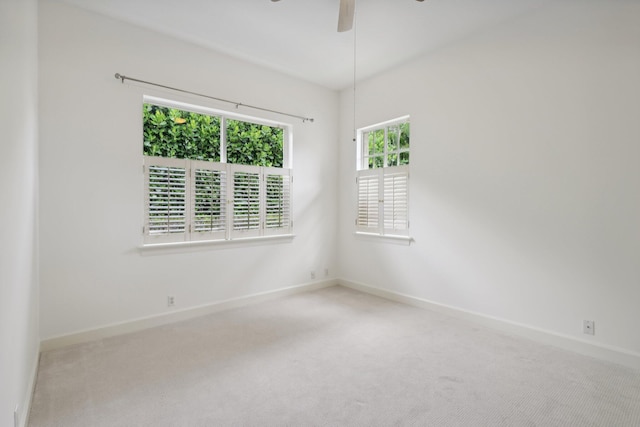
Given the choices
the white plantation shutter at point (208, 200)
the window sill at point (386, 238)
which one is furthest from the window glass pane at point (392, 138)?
the white plantation shutter at point (208, 200)

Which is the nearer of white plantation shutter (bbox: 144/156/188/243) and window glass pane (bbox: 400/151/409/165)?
white plantation shutter (bbox: 144/156/188/243)

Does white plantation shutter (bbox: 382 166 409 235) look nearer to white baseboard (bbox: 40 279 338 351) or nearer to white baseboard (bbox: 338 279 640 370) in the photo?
white baseboard (bbox: 338 279 640 370)

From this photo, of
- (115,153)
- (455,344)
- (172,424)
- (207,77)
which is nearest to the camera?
(172,424)

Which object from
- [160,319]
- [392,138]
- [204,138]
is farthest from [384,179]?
[160,319]

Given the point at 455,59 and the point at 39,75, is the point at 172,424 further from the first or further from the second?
the point at 455,59

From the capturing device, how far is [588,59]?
8.73 ft

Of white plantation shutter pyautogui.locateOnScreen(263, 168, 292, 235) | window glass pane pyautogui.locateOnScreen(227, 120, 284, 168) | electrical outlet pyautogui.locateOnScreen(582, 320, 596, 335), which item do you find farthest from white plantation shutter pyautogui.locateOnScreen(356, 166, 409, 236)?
electrical outlet pyautogui.locateOnScreen(582, 320, 596, 335)

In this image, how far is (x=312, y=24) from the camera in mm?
3154

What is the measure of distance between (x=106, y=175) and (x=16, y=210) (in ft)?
4.67

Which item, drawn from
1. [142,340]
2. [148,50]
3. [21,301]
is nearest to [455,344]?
[142,340]

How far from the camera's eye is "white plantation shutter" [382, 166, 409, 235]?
4.06 metres

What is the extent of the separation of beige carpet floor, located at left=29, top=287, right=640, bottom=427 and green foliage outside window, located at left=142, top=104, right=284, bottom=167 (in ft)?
6.08

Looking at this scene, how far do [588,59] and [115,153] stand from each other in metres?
4.18

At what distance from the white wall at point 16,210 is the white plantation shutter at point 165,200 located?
981 millimetres
